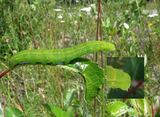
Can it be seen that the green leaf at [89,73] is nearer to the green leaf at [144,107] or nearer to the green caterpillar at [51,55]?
the green caterpillar at [51,55]

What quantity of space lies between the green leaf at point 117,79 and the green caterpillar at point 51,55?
9 centimetres

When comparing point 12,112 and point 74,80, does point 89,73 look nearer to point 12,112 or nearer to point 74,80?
point 12,112

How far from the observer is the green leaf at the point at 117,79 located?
0.99ft

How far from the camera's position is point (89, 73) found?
0.71 feet

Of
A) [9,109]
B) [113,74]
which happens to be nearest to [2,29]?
[9,109]

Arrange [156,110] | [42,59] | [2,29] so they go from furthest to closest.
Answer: [2,29]
[156,110]
[42,59]

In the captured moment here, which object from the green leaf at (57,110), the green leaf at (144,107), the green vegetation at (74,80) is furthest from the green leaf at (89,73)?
the green leaf at (144,107)

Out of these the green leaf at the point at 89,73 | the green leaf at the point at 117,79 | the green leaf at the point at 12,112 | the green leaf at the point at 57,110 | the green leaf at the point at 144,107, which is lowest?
the green leaf at the point at 144,107

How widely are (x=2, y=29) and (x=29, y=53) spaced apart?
1.35m

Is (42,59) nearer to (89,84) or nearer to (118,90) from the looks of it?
(89,84)

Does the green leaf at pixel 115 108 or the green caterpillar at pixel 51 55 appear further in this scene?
the green leaf at pixel 115 108

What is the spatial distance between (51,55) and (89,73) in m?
0.06

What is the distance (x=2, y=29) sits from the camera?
1382mm

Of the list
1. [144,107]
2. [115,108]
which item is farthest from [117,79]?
[144,107]
